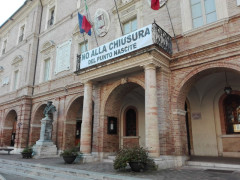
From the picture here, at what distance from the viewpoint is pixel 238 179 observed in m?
5.43

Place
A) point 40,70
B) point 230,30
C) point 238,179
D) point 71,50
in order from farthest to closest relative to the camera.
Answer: point 40,70 → point 71,50 → point 230,30 → point 238,179

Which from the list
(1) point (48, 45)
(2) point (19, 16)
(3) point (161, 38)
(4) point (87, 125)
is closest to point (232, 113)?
(3) point (161, 38)

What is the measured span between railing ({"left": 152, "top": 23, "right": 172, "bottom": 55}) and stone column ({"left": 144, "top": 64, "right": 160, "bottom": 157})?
953mm

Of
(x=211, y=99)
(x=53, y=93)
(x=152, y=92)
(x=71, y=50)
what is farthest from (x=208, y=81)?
(x=53, y=93)

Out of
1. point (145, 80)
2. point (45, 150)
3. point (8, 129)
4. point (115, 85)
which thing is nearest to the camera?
point (145, 80)

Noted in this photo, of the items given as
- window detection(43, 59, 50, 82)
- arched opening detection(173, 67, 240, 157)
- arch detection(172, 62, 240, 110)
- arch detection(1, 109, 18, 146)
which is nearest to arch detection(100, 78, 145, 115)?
arch detection(172, 62, 240, 110)

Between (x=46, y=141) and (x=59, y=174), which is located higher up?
(x=46, y=141)

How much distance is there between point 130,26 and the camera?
36.0 feet

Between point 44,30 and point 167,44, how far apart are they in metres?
12.5

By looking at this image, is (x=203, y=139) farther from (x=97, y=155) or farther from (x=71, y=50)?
(x=71, y=50)

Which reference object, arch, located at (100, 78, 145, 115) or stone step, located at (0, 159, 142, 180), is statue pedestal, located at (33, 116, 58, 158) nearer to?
stone step, located at (0, 159, 142, 180)

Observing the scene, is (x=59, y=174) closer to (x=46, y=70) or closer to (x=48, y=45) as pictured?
(x=46, y=70)

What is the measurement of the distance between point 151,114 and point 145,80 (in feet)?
4.47

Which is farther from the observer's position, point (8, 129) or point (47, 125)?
point (8, 129)
